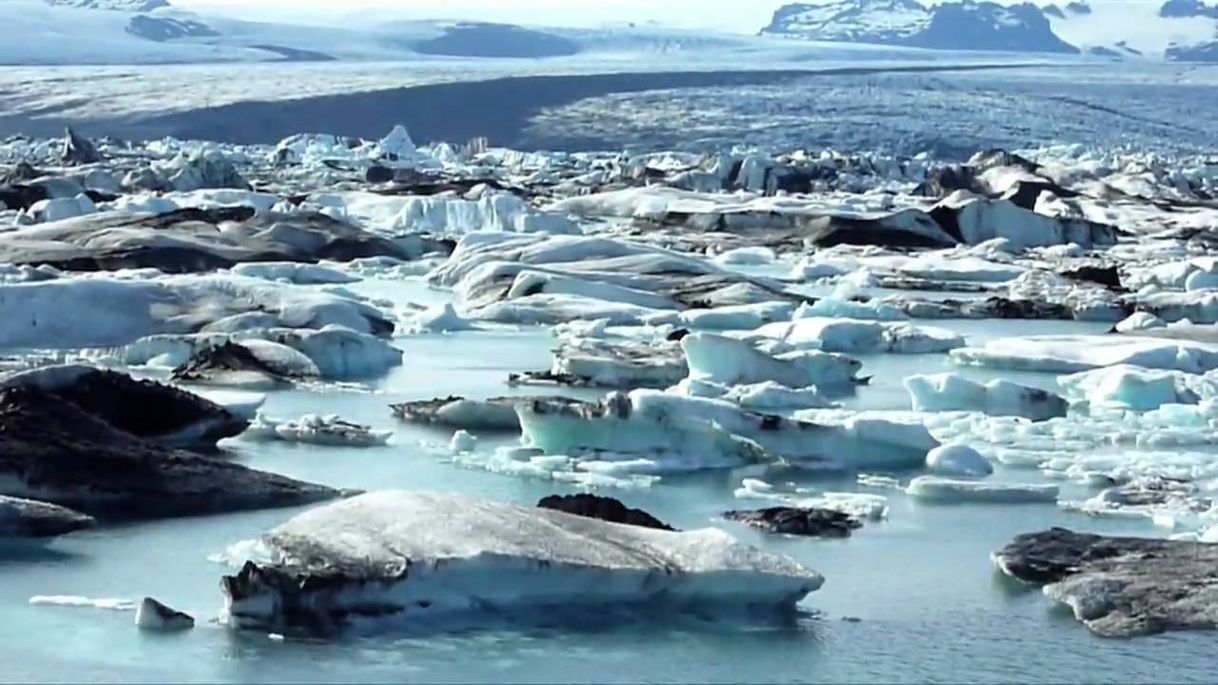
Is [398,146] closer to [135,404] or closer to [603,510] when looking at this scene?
[135,404]

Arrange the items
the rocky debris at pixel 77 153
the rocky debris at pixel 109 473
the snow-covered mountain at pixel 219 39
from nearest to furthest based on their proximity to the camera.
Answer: the rocky debris at pixel 109 473 < the rocky debris at pixel 77 153 < the snow-covered mountain at pixel 219 39

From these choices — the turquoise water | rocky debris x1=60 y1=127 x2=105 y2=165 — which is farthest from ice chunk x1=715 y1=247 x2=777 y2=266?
rocky debris x1=60 y1=127 x2=105 y2=165

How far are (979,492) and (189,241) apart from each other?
395 inches

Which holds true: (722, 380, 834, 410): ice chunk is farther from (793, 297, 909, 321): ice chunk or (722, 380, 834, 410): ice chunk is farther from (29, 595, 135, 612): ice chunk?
(29, 595, 135, 612): ice chunk

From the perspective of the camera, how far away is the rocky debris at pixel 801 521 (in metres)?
6.61

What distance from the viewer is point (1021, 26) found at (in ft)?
261

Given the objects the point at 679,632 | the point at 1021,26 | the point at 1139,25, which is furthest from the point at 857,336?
the point at 1139,25

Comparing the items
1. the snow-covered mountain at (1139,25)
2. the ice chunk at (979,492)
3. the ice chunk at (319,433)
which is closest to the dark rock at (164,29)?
the snow-covered mountain at (1139,25)

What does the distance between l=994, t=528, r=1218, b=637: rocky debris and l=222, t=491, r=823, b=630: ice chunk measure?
0.81m

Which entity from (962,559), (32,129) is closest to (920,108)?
(32,129)

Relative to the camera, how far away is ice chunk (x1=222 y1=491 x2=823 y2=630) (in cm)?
520

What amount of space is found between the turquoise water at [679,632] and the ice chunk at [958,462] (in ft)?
1.86

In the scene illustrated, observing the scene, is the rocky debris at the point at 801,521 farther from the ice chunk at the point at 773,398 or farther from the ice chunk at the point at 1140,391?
the ice chunk at the point at 1140,391

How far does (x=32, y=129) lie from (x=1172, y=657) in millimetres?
39644
